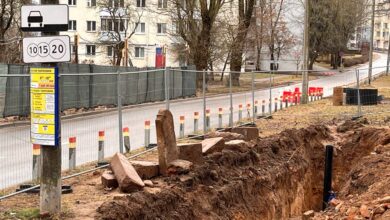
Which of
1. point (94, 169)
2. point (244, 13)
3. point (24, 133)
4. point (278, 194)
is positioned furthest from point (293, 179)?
point (244, 13)

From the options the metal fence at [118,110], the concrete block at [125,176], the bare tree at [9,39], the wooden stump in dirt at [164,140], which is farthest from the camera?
the bare tree at [9,39]

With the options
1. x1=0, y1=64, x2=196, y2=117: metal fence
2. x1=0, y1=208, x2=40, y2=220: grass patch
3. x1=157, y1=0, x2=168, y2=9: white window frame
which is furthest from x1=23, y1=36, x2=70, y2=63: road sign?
x1=157, y1=0, x2=168, y2=9: white window frame

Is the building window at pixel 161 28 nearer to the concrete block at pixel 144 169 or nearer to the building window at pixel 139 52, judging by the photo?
the building window at pixel 139 52

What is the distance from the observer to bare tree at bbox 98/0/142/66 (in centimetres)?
5434

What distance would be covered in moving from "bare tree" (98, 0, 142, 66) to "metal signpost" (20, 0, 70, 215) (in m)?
43.7

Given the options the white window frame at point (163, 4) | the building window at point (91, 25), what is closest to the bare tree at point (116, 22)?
the building window at point (91, 25)

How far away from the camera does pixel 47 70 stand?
693 centimetres

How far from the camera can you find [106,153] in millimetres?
12570

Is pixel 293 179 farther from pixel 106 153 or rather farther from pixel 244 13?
pixel 244 13

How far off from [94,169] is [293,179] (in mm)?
5813

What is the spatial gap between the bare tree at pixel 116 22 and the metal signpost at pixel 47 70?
4367 cm

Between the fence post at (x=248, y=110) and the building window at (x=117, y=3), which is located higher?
the building window at (x=117, y=3)

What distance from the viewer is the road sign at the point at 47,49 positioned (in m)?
6.89

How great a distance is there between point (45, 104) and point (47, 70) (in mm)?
428
